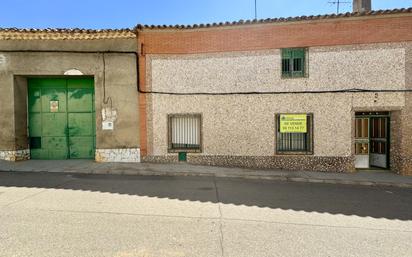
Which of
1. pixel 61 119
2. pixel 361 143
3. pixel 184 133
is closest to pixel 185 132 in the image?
pixel 184 133

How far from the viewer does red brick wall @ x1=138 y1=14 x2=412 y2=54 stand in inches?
343

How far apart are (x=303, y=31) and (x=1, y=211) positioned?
9701 mm

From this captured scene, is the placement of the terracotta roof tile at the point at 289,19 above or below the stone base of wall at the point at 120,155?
above

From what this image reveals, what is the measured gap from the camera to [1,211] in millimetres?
4613

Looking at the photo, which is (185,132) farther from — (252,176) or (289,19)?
(289,19)

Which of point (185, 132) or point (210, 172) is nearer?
point (210, 172)

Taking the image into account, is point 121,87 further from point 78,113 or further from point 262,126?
point 262,126

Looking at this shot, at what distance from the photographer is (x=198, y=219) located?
4418mm

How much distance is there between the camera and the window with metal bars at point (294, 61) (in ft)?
30.4

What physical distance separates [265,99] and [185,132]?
10.6ft

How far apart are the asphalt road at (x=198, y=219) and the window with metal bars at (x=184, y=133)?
295 cm

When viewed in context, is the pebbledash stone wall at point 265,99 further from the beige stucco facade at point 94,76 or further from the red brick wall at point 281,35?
the beige stucco facade at point 94,76

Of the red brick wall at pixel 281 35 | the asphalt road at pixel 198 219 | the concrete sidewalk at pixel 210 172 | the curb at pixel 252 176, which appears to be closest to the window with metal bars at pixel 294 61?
the red brick wall at pixel 281 35

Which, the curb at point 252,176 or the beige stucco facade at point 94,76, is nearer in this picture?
the curb at point 252,176
